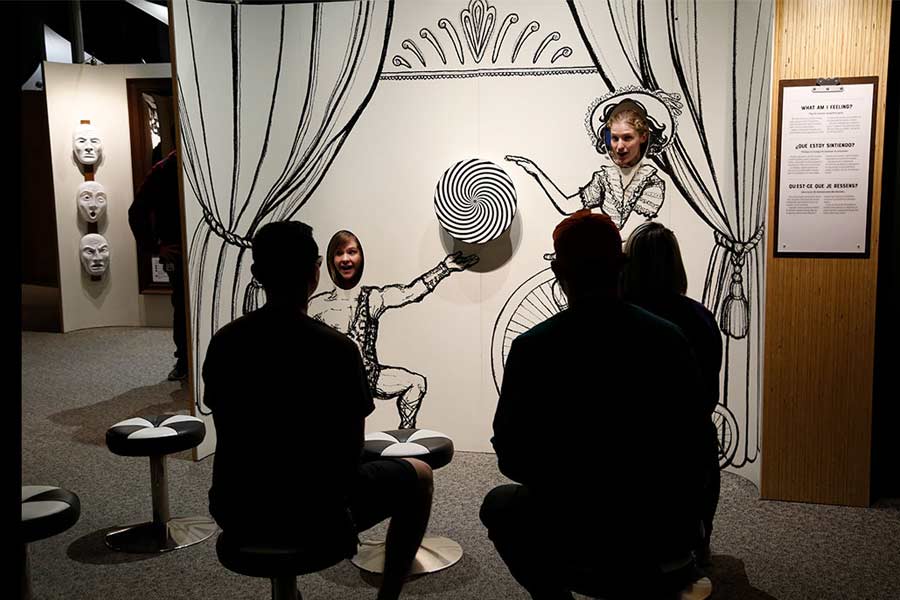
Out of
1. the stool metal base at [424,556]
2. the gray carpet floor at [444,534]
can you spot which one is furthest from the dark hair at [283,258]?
the stool metal base at [424,556]

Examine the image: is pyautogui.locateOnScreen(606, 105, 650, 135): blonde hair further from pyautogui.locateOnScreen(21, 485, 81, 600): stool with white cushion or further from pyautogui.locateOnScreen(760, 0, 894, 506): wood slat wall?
pyautogui.locateOnScreen(21, 485, 81, 600): stool with white cushion

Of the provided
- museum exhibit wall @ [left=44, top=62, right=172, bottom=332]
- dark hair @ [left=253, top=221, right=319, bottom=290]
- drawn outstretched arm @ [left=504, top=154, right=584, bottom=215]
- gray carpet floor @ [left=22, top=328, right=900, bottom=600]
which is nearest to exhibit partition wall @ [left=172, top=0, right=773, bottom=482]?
drawn outstretched arm @ [left=504, top=154, right=584, bottom=215]

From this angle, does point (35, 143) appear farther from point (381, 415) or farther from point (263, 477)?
point (263, 477)

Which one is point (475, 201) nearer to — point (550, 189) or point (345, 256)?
point (550, 189)

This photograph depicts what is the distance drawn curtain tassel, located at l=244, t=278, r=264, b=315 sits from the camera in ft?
13.9

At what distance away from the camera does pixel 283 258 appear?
2.13 metres

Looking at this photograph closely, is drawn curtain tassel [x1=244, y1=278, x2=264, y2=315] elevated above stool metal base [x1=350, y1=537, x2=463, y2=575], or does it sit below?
above

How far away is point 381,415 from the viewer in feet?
14.3

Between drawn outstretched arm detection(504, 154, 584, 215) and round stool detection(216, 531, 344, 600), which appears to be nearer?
round stool detection(216, 531, 344, 600)

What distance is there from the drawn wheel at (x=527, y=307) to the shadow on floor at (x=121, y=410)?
6.29 feet

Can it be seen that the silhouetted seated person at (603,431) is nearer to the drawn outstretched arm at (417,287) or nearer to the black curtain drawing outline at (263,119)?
the drawn outstretched arm at (417,287)

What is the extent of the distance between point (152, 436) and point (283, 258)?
1.38 meters

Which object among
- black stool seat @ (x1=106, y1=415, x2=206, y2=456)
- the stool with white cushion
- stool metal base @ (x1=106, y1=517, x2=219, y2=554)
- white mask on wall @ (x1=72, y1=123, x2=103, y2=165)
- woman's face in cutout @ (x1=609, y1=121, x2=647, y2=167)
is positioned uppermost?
white mask on wall @ (x1=72, y1=123, x2=103, y2=165)

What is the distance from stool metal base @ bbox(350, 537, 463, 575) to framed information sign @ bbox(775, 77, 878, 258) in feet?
5.95
